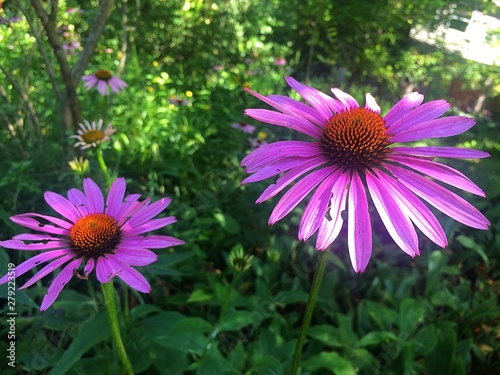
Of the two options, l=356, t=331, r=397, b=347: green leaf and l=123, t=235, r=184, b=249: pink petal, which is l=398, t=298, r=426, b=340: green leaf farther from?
l=123, t=235, r=184, b=249: pink petal

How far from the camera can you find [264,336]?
1051 millimetres

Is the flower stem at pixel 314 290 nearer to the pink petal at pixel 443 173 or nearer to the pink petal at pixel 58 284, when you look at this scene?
the pink petal at pixel 443 173

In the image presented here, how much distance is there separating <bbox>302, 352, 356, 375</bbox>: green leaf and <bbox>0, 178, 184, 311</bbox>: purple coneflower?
56 centimetres

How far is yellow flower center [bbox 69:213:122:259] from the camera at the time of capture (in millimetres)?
630

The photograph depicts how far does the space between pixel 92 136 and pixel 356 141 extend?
0.80 metres

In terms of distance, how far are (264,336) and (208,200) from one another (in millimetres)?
620

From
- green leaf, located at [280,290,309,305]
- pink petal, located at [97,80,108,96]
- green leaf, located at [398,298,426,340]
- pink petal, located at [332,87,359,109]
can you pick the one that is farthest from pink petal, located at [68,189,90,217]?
pink petal, located at [97,80,108,96]

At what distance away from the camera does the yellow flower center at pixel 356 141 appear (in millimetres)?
668

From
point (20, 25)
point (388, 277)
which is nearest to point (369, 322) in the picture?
point (388, 277)

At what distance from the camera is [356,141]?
66cm

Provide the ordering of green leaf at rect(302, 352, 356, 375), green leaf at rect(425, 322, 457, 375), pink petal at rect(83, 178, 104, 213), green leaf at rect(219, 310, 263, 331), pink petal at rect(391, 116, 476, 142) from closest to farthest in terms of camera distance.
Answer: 1. pink petal at rect(391, 116, 476, 142)
2. pink petal at rect(83, 178, 104, 213)
3. green leaf at rect(219, 310, 263, 331)
4. green leaf at rect(302, 352, 356, 375)
5. green leaf at rect(425, 322, 457, 375)

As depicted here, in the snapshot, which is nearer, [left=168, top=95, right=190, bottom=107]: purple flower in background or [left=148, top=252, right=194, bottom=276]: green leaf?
[left=148, top=252, right=194, bottom=276]: green leaf

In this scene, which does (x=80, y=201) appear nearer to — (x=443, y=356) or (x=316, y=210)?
(x=316, y=210)

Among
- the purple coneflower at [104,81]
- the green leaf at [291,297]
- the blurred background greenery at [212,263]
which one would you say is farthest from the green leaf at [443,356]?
the purple coneflower at [104,81]
